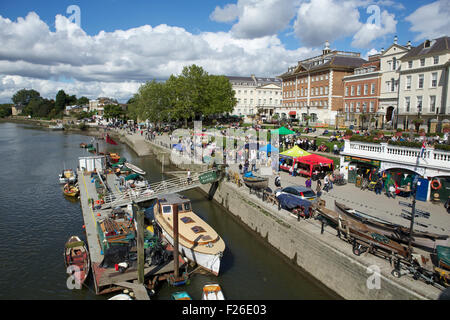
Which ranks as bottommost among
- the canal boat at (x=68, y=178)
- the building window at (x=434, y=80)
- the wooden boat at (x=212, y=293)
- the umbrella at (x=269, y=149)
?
the wooden boat at (x=212, y=293)

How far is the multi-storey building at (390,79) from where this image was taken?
152 feet

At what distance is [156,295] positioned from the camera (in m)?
14.3

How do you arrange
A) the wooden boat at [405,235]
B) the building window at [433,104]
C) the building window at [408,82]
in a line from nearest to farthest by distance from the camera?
the wooden boat at [405,235]
the building window at [433,104]
the building window at [408,82]

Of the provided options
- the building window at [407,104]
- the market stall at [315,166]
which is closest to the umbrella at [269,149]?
the market stall at [315,166]

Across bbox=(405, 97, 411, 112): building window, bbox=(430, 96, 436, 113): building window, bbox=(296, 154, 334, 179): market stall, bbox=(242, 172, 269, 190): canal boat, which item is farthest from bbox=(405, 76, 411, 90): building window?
A: bbox=(242, 172, 269, 190): canal boat

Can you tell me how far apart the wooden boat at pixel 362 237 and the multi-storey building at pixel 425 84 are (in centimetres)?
2803

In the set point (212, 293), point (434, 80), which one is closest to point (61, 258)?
point (212, 293)

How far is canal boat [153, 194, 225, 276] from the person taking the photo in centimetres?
1543

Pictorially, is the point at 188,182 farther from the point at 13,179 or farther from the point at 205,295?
the point at 13,179

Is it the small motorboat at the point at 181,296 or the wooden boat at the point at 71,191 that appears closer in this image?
the small motorboat at the point at 181,296

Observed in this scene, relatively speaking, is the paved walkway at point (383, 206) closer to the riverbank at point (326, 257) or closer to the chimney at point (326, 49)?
the riverbank at point (326, 257)

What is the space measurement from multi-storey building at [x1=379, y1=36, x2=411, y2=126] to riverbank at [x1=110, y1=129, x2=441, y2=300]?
36.3 meters
